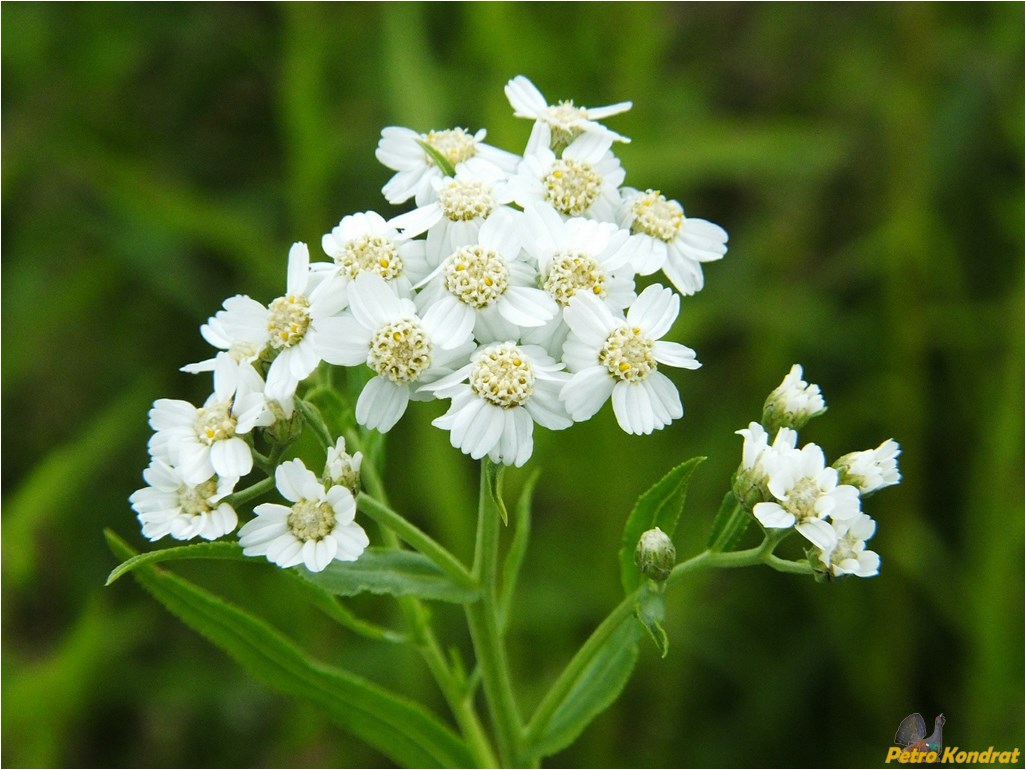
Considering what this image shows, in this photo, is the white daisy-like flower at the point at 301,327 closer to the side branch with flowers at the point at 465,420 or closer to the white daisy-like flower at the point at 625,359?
the side branch with flowers at the point at 465,420

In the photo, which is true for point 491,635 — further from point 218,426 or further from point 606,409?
point 606,409

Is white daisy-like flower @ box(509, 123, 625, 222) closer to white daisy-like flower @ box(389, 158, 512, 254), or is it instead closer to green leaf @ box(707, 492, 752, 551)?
white daisy-like flower @ box(389, 158, 512, 254)

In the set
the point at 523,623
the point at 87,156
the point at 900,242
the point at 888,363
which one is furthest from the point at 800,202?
the point at 87,156

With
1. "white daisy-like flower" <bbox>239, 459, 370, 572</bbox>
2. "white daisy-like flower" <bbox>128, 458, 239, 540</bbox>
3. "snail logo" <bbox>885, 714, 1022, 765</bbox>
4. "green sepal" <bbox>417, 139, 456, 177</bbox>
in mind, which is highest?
"green sepal" <bbox>417, 139, 456, 177</bbox>

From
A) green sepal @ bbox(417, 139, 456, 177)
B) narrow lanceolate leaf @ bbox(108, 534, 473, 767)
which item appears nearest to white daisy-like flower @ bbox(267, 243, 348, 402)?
green sepal @ bbox(417, 139, 456, 177)

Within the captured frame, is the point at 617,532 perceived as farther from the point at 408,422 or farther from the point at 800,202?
the point at 800,202

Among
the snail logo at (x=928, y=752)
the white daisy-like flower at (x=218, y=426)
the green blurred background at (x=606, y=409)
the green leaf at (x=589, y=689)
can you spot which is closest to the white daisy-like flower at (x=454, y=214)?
the white daisy-like flower at (x=218, y=426)
